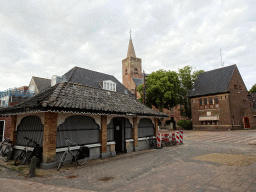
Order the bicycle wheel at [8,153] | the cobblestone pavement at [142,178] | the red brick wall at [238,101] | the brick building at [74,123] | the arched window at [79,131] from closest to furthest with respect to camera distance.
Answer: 1. the cobblestone pavement at [142,178]
2. the brick building at [74,123]
3. the arched window at [79,131]
4. the bicycle wheel at [8,153]
5. the red brick wall at [238,101]

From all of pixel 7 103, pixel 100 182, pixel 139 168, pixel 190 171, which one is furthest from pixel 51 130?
pixel 7 103

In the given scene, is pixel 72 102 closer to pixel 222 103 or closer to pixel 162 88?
pixel 162 88

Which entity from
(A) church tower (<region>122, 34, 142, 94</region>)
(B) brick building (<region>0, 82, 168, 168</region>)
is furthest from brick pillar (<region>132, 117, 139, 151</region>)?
(A) church tower (<region>122, 34, 142, 94</region>)

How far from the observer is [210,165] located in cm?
793

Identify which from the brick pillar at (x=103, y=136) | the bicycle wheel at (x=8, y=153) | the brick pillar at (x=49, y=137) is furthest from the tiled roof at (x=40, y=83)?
the brick pillar at (x=49, y=137)

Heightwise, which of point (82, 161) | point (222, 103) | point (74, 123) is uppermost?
point (222, 103)

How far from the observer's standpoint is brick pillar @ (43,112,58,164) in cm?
775

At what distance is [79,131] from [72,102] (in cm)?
174

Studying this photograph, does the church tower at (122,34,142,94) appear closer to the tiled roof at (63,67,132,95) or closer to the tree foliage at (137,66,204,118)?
the tree foliage at (137,66,204,118)

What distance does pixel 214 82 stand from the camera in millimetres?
35844

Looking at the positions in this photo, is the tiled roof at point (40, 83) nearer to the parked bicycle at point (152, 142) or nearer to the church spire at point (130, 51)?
the parked bicycle at point (152, 142)

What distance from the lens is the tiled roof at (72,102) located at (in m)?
7.82

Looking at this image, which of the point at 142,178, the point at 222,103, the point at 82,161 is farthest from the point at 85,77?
the point at 222,103

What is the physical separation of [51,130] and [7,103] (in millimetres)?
22116
